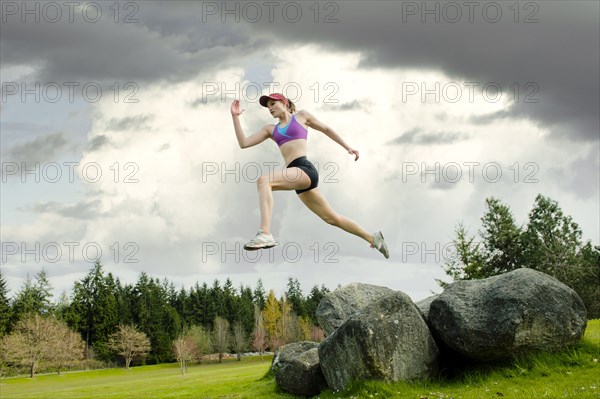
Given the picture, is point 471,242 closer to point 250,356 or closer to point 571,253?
point 571,253

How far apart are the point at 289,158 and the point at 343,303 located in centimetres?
1057

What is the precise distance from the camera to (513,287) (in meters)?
14.3

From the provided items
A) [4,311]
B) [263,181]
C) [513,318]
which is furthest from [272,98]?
[4,311]

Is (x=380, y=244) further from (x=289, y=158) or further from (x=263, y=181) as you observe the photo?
(x=263, y=181)

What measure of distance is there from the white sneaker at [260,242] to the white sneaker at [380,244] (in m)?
2.62

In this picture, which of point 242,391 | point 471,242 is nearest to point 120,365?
point 471,242

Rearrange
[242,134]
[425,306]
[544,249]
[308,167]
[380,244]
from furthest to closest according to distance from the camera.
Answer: [544,249] → [425,306] → [380,244] → [242,134] → [308,167]

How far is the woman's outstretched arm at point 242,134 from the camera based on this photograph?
9.80 metres

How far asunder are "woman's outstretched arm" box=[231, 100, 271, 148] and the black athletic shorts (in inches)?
27.0

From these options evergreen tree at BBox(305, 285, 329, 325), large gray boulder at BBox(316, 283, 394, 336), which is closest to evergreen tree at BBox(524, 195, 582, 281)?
large gray boulder at BBox(316, 283, 394, 336)

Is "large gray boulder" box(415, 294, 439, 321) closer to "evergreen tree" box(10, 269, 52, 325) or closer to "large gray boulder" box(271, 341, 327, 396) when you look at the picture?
"large gray boulder" box(271, 341, 327, 396)

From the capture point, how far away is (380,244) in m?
11.1

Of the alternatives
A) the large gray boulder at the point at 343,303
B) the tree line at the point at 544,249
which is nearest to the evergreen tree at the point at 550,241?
the tree line at the point at 544,249

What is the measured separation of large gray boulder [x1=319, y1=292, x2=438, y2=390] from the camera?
47.6 feet
